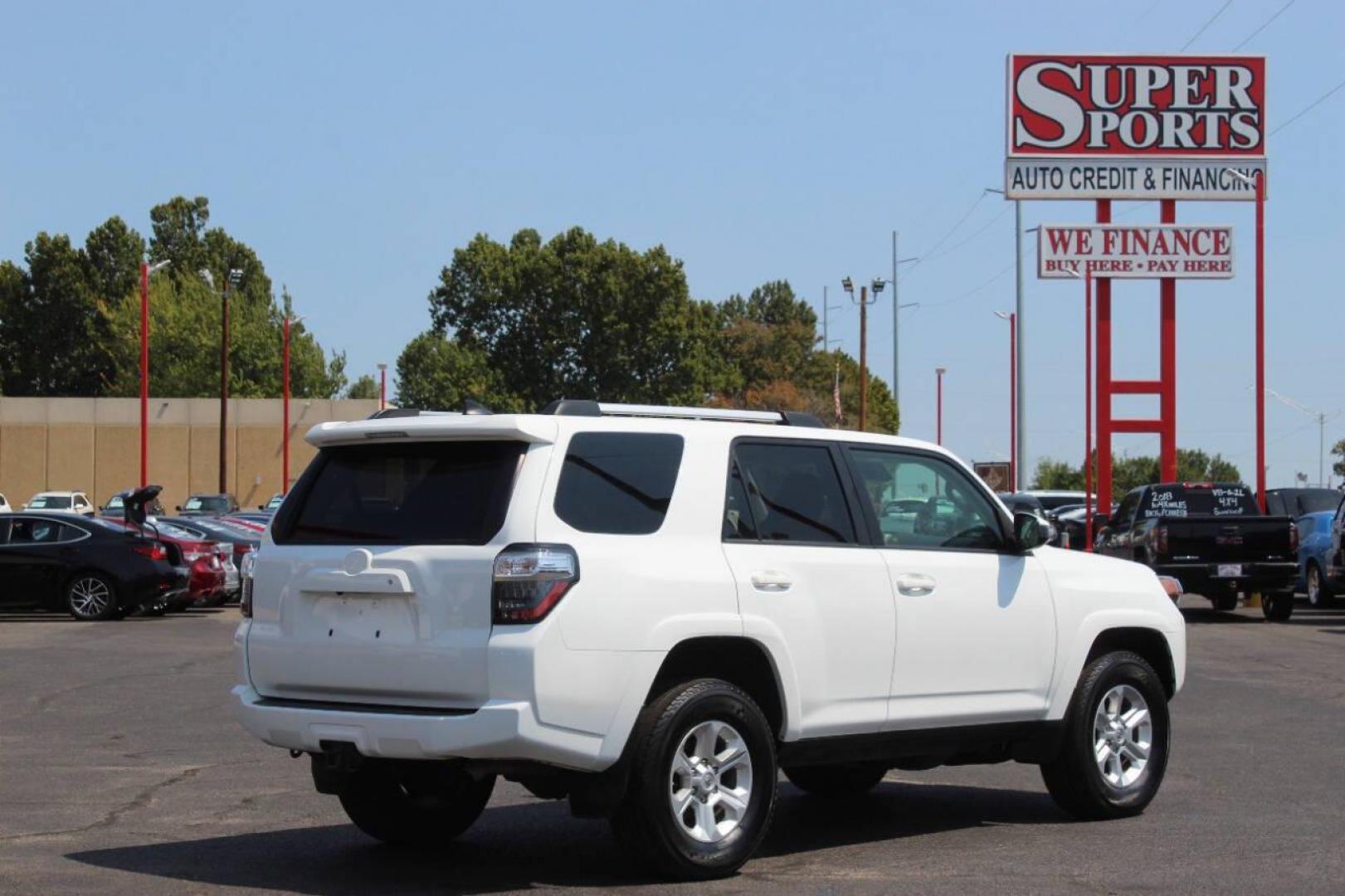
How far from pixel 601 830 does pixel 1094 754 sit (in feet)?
8.10

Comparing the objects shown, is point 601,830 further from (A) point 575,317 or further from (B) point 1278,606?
(A) point 575,317

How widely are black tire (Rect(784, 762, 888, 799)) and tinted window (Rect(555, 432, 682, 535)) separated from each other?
2.54 m

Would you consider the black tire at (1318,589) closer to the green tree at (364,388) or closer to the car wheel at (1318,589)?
the car wheel at (1318,589)

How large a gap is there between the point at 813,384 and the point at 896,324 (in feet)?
111

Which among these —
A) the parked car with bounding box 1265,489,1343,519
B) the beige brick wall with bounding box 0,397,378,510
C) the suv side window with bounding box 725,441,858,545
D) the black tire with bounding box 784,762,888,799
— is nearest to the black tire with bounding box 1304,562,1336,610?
the parked car with bounding box 1265,489,1343,519

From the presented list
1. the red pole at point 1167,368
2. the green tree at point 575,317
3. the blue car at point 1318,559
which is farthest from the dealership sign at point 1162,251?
the green tree at point 575,317

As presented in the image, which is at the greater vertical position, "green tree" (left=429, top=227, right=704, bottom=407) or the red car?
"green tree" (left=429, top=227, right=704, bottom=407)

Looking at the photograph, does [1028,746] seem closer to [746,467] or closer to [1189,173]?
[746,467]

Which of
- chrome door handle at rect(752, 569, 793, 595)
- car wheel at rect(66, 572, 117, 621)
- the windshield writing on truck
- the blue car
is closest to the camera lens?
chrome door handle at rect(752, 569, 793, 595)

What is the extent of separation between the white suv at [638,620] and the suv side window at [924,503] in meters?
0.01

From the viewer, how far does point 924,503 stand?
9.30m

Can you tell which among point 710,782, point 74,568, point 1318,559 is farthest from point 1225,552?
point 710,782

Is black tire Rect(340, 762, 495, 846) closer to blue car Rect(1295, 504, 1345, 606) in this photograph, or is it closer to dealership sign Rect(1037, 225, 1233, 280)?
blue car Rect(1295, 504, 1345, 606)

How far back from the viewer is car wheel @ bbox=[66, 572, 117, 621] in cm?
2697
